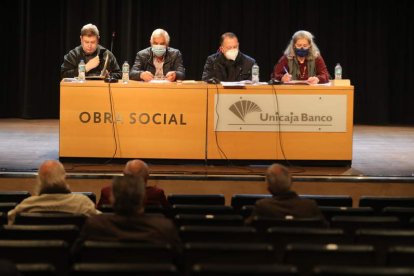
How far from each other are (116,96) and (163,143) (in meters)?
0.68

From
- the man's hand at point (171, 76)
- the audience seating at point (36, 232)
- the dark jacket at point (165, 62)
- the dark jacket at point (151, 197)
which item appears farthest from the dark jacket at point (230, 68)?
the audience seating at point (36, 232)

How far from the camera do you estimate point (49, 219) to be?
4.65 meters

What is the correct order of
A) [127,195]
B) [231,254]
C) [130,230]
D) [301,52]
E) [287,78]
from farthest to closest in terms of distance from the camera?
[301,52], [287,78], [127,195], [130,230], [231,254]

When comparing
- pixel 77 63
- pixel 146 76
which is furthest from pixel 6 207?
pixel 77 63

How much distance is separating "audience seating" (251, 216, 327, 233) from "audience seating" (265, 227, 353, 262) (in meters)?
0.31

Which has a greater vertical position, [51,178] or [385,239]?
[51,178]

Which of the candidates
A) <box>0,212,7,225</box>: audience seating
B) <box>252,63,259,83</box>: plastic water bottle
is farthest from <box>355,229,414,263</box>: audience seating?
<box>252,63,259,83</box>: plastic water bottle

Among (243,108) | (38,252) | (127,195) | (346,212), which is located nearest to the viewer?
(38,252)

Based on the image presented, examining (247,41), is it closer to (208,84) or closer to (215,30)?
(215,30)

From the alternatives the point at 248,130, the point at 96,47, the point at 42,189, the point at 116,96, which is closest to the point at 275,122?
the point at 248,130

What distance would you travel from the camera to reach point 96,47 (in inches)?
350

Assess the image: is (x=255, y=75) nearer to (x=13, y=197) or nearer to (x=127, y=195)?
(x=13, y=197)

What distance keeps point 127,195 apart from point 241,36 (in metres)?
8.70

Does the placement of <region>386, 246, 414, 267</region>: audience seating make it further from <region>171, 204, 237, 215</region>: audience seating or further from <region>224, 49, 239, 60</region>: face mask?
<region>224, 49, 239, 60</region>: face mask
